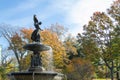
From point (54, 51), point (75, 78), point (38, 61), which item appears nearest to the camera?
point (38, 61)

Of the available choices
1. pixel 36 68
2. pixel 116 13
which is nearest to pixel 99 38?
pixel 116 13

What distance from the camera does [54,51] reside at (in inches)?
A: 1857

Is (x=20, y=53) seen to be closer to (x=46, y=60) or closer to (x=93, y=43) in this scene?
(x=46, y=60)

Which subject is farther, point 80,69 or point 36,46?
point 80,69

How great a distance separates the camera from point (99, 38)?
4466 centimetres

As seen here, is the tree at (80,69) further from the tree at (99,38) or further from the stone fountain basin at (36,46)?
the stone fountain basin at (36,46)

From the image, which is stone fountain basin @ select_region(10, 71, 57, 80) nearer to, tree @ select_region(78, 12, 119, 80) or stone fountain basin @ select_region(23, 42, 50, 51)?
stone fountain basin @ select_region(23, 42, 50, 51)

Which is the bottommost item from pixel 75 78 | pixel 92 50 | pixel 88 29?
pixel 75 78

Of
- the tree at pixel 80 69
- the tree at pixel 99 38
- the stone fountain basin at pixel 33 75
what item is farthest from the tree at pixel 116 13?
the stone fountain basin at pixel 33 75

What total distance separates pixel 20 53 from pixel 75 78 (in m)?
9.54

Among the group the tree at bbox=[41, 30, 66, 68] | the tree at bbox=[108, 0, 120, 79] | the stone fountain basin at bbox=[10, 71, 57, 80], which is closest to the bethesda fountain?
the stone fountain basin at bbox=[10, 71, 57, 80]

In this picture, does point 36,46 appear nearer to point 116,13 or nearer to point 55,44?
point 116,13

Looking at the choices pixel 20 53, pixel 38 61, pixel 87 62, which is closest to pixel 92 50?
pixel 87 62

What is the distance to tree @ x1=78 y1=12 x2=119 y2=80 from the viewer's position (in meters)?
43.4
